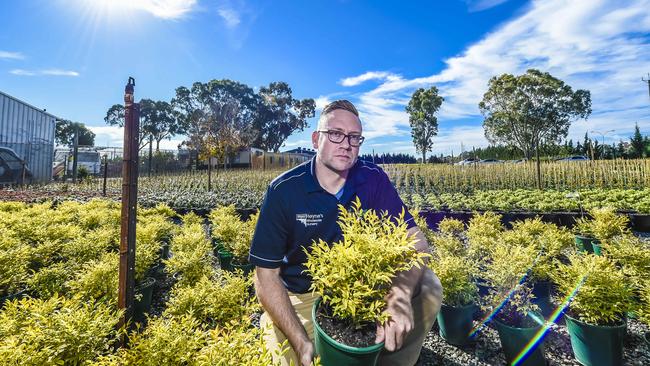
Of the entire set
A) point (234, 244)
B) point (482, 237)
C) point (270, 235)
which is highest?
point (270, 235)

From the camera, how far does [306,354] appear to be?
4.73ft

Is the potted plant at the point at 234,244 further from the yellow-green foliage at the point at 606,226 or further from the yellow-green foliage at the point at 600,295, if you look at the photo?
the yellow-green foliage at the point at 606,226

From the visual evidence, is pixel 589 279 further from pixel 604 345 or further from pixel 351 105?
pixel 351 105

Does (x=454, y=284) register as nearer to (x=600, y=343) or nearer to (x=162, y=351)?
(x=600, y=343)

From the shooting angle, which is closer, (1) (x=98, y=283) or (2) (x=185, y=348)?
(2) (x=185, y=348)

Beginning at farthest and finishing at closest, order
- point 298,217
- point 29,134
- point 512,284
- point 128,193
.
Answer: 1. point 29,134
2. point 512,284
3. point 128,193
4. point 298,217

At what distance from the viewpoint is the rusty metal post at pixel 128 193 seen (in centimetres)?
205

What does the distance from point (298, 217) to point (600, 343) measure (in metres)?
2.67

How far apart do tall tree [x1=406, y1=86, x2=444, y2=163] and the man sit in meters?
33.5

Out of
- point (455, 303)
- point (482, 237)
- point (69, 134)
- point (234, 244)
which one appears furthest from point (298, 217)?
point (69, 134)

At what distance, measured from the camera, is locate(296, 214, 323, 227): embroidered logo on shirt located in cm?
196

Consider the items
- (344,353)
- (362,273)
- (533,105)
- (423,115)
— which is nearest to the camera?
(344,353)

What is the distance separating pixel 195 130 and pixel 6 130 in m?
16.3

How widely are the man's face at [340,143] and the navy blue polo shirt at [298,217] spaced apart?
17 centimetres
